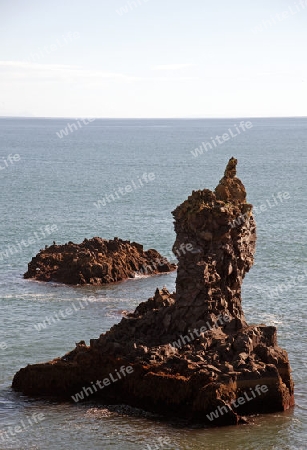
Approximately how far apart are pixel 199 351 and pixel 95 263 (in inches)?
1336

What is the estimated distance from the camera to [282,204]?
138 metres

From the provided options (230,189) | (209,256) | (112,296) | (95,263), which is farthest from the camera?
(95,263)

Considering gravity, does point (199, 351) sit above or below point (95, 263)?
below

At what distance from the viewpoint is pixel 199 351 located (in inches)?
2095

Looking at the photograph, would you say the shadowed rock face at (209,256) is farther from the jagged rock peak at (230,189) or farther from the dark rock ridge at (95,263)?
the dark rock ridge at (95,263)

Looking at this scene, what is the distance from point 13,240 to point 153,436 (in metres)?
60.7

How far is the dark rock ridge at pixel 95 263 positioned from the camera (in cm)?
8519

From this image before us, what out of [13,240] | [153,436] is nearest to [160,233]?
[13,240]

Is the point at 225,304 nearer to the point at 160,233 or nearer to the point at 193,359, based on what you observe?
the point at 193,359

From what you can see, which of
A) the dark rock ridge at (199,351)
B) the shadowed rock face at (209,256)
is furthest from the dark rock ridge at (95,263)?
the shadowed rock face at (209,256)

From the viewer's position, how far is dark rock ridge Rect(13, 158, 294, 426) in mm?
50938

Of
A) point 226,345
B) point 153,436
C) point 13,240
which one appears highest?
point 13,240

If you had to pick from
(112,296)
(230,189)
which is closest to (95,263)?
(112,296)

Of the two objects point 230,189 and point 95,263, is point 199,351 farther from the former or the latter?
point 95,263
